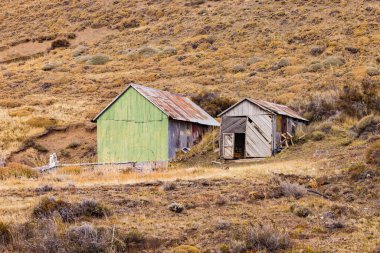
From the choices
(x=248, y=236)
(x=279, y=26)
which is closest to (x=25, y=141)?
(x=248, y=236)

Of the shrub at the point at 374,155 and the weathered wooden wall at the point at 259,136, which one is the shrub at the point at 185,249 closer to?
the shrub at the point at 374,155

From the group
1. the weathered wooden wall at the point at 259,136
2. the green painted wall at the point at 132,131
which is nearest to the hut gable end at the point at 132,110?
the green painted wall at the point at 132,131

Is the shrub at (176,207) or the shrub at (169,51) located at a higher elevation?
the shrub at (169,51)

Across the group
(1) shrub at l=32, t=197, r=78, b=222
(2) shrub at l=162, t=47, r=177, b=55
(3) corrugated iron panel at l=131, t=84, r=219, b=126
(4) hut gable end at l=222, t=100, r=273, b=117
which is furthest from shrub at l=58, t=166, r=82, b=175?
(2) shrub at l=162, t=47, r=177, b=55

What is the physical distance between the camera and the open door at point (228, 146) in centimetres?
2820

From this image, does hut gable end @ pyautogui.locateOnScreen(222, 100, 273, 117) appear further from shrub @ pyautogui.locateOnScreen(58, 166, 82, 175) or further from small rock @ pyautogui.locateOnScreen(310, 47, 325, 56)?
small rock @ pyautogui.locateOnScreen(310, 47, 325, 56)

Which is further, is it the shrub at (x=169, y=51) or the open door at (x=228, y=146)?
the shrub at (x=169, y=51)

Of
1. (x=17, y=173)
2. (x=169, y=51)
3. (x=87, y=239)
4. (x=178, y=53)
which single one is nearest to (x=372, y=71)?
(x=178, y=53)

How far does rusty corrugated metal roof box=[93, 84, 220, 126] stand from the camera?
27.7 m

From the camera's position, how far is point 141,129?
27656 mm

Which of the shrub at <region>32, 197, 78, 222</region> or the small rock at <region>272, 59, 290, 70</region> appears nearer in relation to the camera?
the shrub at <region>32, 197, 78, 222</region>

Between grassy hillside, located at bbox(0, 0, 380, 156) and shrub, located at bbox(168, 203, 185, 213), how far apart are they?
2034 centimetres

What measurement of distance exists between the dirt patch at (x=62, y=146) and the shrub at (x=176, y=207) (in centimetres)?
1849

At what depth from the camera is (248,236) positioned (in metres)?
10.3
